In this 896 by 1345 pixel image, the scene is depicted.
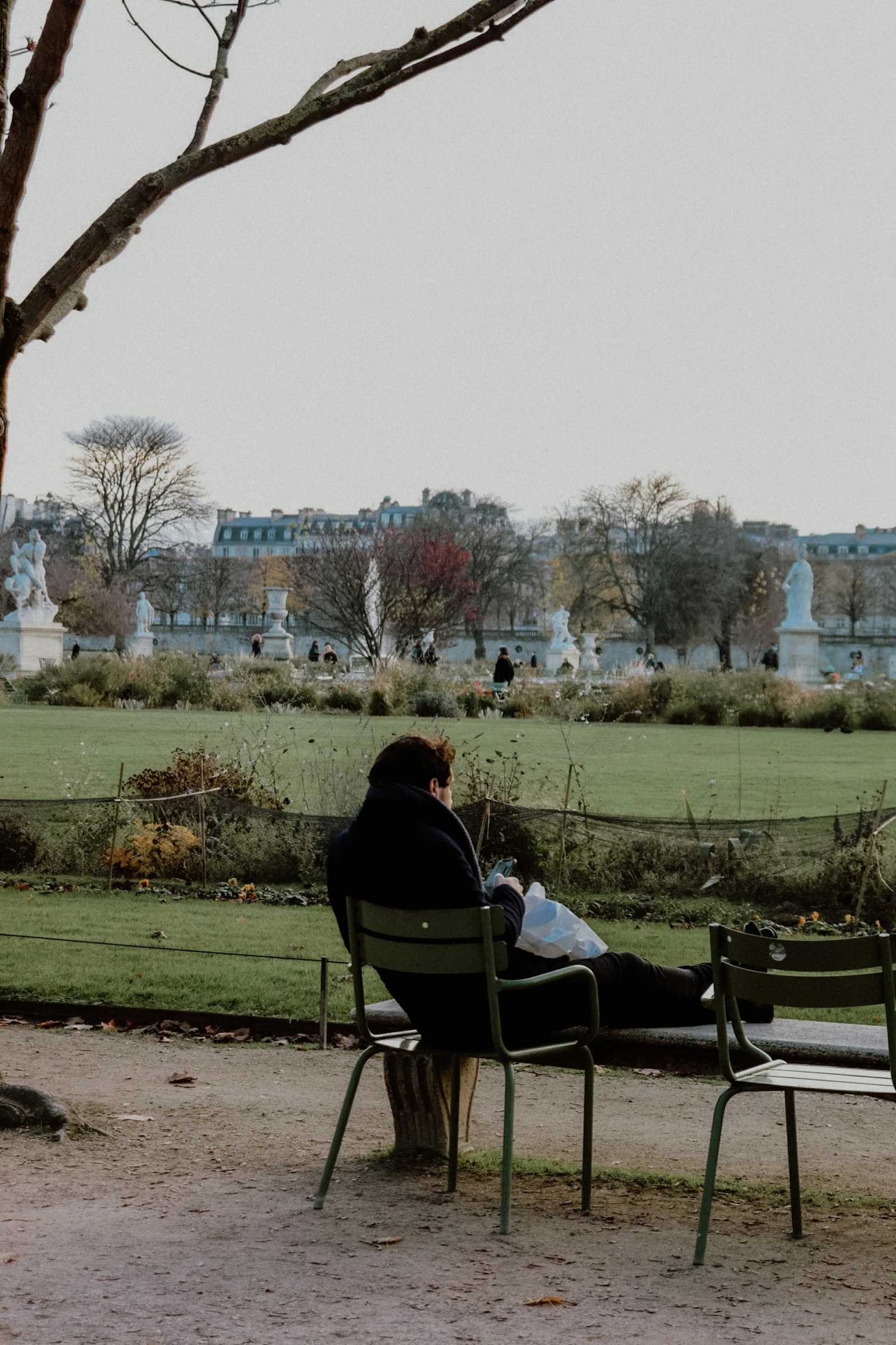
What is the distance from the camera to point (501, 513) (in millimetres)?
77625

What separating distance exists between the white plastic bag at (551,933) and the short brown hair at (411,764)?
0.48 meters

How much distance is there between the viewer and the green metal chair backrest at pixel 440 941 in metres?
3.94

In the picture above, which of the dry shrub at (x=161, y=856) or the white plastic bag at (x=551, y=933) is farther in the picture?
the dry shrub at (x=161, y=856)

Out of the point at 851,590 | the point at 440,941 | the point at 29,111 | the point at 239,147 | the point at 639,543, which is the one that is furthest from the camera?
the point at 851,590

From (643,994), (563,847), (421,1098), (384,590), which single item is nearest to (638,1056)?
(643,994)

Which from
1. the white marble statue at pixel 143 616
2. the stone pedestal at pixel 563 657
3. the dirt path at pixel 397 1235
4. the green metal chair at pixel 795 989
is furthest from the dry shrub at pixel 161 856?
the white marble statue at pixel 143 616

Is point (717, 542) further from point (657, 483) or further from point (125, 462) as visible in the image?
point (125, 462)

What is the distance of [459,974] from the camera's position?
4023 millimetres

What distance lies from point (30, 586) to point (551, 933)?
3592 cm

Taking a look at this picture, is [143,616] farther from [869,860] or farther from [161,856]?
[869,860]

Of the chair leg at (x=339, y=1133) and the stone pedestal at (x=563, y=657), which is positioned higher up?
the stone pedestal at (x=563, y=657)

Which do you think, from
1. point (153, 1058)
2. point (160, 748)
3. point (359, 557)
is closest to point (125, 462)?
point (359, 557)

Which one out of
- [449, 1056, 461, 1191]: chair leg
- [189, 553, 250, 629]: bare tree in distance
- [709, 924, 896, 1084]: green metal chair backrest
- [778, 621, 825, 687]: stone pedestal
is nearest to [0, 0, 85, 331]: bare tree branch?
[449, 1056, 461, 1191]: chair leg

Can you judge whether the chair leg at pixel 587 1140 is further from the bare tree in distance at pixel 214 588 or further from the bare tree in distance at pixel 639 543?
the bare tree in distance at pixel 214 588
